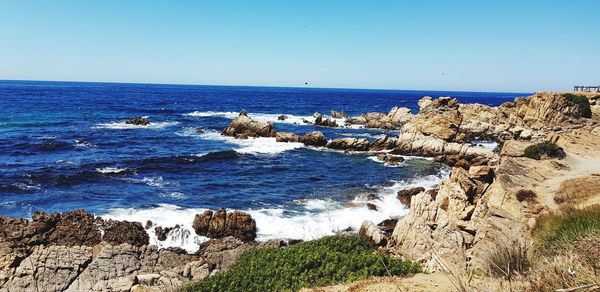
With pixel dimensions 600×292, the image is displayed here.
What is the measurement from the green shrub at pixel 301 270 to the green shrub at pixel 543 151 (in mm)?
19417

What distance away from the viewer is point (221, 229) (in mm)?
20859

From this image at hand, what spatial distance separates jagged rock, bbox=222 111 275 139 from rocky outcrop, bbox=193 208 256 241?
3239cm

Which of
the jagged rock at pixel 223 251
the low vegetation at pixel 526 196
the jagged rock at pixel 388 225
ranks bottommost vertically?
the jagged rock at pixel 388 225

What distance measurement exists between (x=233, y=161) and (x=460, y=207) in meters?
24.3

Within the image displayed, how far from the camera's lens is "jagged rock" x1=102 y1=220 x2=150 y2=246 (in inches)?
749

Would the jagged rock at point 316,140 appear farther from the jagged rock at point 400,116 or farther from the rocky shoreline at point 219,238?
the jagged rock at point 400,116

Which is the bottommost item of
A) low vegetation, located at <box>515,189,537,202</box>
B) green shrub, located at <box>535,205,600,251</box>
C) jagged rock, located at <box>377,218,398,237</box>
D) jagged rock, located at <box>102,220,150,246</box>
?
jagged rock, located at <box>377,218,398,237</box>

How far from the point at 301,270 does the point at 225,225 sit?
33.2 ft

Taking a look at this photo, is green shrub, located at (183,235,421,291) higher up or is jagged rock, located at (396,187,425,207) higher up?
green shrub, located at (183,235,421,291)

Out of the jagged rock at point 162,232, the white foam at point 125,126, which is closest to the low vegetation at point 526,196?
the jagged rock at point 162,232

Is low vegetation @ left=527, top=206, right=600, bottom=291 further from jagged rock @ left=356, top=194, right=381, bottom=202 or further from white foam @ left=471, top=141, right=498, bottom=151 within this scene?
white foam @ left=471, top=141, right=498, bottom=151

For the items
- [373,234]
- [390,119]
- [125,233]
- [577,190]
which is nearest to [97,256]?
[125,233]

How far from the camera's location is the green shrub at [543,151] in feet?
87.1


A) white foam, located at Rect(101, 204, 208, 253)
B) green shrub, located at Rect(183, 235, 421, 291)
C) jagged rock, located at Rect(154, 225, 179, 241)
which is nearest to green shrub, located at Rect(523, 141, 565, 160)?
green shrub, located at Rect(183, 235, 421, 291)
